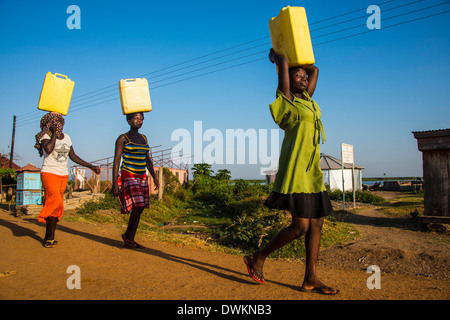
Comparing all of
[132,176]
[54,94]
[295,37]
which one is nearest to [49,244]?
[132,176]

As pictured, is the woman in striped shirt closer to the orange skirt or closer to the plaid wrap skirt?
the plaid wrap skirt

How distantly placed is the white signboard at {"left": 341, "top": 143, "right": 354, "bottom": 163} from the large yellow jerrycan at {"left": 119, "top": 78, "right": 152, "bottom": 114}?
8.97 meters

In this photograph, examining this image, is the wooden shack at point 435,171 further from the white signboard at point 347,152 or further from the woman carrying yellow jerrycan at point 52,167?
the woman carrying yellow jerrycan at point 52,167

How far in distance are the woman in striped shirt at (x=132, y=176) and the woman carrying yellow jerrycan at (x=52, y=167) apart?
788mm

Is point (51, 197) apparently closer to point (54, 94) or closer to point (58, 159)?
point (58, 159)

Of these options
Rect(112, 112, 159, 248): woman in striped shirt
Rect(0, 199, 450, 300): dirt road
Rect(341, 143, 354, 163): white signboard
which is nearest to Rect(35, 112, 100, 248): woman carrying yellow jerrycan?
Rect(0, 199, 450, 300): dirt road

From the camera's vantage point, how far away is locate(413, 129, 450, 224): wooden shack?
22.3 ft

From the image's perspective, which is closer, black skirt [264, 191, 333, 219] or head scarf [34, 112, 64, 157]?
black skirt [264, 191, 333, 219]

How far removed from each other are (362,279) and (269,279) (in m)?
0.92

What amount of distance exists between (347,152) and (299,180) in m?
10.3

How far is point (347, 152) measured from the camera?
1220 centimetres

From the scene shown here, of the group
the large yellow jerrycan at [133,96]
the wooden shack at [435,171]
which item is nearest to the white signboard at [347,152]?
the wooden shack at [435,171]

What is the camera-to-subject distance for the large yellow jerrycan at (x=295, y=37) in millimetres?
2896
